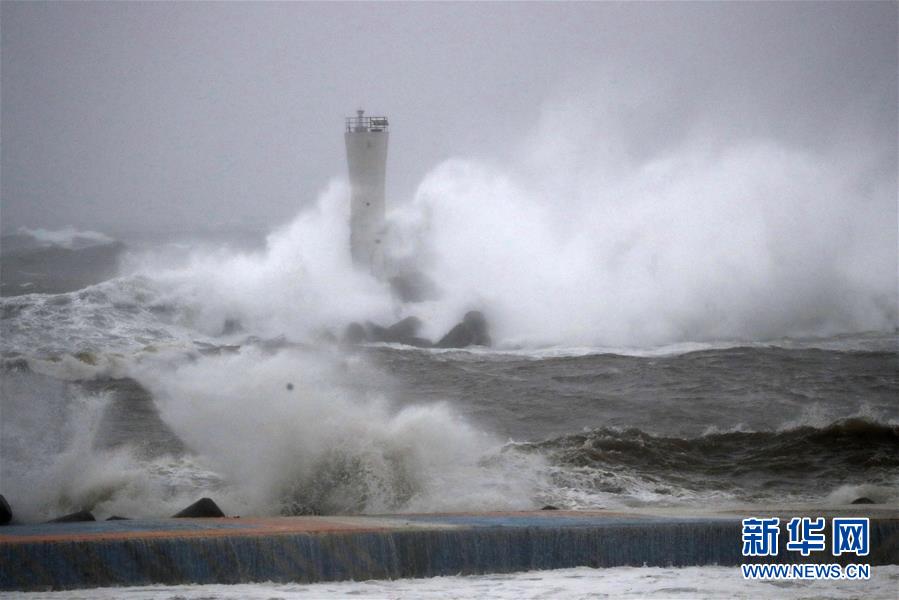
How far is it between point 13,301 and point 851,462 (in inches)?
803

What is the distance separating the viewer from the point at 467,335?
25.0m

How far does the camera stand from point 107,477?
11562 mm

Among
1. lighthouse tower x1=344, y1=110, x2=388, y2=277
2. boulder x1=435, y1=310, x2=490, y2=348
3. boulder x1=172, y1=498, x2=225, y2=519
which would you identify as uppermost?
lighthouse tower x1=344, y1=110, x2=388, y2=277

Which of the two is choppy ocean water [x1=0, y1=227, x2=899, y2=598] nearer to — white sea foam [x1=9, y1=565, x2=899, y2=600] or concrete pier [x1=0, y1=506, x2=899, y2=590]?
white sea foam [x1=9, y1=565, x2=899, y2=600]

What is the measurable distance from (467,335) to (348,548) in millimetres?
17779

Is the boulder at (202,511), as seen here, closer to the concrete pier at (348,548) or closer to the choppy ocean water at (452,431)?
the concrete pier at (348,548)

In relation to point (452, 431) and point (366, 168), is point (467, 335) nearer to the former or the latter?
point (366, 168)

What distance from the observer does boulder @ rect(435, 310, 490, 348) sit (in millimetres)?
24703

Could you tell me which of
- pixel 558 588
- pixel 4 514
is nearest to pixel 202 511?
pixel 4 514

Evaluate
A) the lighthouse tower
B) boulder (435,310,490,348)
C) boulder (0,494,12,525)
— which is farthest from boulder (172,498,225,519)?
the lighthouse tower

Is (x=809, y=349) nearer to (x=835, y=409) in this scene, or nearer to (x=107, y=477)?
(x=835, y=409)

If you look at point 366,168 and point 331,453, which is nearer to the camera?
point 331,453

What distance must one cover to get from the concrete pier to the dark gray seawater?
10.4 feet

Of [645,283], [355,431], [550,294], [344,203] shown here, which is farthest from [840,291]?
[355,431]
